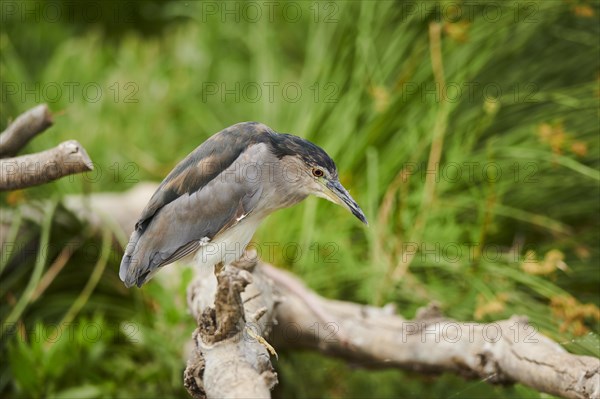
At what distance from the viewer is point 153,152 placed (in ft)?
14.9

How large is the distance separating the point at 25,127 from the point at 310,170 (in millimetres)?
831

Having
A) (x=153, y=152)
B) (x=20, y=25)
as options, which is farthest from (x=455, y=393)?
(x=20, y=25)

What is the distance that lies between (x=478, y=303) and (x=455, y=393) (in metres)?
0.52

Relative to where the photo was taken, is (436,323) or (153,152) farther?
(153,152)

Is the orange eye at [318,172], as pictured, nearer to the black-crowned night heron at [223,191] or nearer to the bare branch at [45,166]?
the black-crowned night heron at [223,191]

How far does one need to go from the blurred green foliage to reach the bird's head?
2.63 ft

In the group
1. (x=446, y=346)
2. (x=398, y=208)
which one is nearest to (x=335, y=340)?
(x=446, y=346)

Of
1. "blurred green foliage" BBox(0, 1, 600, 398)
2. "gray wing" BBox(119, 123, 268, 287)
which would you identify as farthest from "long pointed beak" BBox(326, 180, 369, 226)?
"blurred green foliage" BBox(0, 1, 600, 398)

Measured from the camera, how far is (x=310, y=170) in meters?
2.21

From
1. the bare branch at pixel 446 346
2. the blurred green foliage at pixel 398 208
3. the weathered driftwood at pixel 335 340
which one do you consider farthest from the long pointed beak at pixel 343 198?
the blurred green foliage at pixel 398 208

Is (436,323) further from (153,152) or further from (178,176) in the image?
(153,152)

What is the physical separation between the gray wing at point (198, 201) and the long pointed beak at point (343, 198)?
8.0 inches

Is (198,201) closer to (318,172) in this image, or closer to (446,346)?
(318,172)

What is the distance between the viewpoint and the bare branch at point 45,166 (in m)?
2.03
